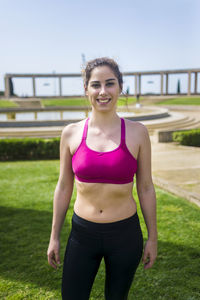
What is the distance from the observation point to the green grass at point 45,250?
10.9 feet

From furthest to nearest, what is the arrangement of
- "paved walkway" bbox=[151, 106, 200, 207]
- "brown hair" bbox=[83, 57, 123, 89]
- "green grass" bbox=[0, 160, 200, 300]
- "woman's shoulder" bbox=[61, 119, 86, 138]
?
"paved walkway" bbox=[151, 106, 200, 207] → "green grass" bbox=[0, 160, 200, 300] → "woman's shoulder" bbox=[61, 119, 86, 138] → "brown hair" bbox=[83, 57, 123, 89]

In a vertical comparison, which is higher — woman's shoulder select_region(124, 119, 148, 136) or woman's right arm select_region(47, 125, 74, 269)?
woman's shoulder select_region(124, 119, 148, 136)

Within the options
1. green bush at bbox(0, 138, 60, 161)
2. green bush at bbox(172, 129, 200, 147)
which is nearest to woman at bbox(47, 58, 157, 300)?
green bush at bbox(0, 138, 60, 161)

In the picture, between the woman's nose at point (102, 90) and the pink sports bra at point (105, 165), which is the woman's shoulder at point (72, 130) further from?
the woman's nose at point (102, 90)

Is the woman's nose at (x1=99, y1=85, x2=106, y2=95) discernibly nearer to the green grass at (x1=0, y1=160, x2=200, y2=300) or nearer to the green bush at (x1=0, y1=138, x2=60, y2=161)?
the green grass at (x1=0, y1=160, x2=200, y2=300)

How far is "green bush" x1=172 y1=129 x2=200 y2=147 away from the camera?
12.4 metres

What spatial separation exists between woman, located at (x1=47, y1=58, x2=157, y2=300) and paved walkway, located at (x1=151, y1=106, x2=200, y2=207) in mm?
4093

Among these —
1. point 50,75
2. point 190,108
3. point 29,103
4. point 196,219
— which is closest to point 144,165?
point 196,219

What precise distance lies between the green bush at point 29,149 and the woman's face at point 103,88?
9.20m

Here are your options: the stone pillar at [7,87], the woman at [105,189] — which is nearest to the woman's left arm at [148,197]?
the woman at [105,189]

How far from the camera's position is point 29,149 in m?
11.2

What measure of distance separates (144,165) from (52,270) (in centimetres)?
247

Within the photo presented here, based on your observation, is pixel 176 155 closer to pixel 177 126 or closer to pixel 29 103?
pixel 177 126

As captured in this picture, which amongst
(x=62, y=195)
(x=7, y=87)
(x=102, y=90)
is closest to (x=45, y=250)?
(x=62, y=195)
